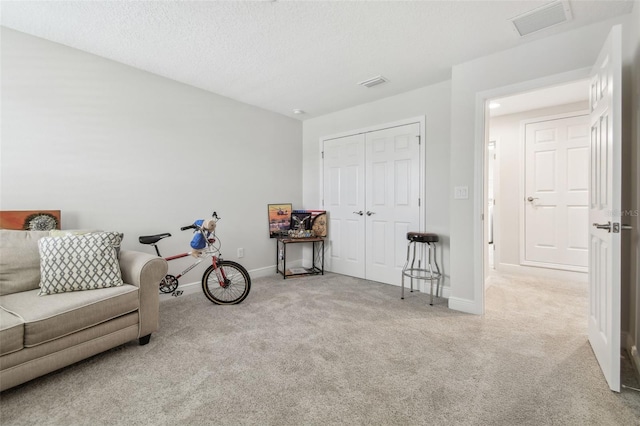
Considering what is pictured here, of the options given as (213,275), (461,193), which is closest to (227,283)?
(213,275)

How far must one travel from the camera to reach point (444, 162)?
3223mm

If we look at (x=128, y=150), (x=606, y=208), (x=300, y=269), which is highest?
(x=128, y=150)

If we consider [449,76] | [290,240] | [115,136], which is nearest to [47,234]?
[115,136]

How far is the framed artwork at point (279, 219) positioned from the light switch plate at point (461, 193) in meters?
2.37

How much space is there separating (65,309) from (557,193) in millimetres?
5488

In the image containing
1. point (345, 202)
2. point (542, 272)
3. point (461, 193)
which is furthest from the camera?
point (345, 202)

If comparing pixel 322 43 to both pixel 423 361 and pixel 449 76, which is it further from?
pixel 423 361

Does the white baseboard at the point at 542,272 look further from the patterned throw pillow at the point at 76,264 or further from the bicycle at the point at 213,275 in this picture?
the patterned throw pillow at the point at 76,264

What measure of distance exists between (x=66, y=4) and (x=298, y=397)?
9.89 ft

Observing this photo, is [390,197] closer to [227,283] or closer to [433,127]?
[433,127]

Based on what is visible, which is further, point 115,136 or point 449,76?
point 449,76

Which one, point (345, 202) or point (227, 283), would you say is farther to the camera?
point (345, 202)

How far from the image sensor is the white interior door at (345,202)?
4043 mm

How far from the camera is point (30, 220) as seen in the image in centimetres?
228
